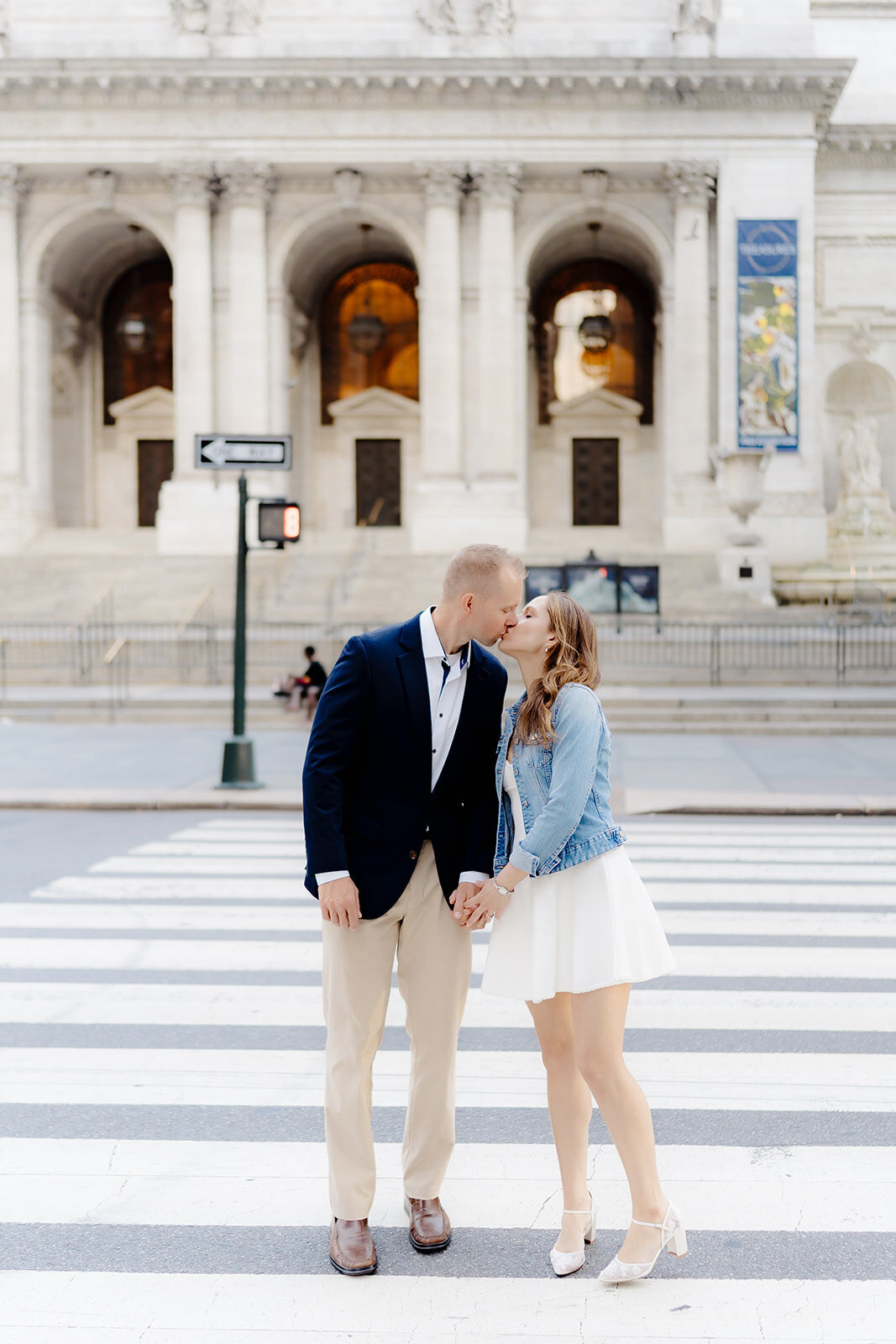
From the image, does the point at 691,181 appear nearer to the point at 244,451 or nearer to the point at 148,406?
the point at 148,406

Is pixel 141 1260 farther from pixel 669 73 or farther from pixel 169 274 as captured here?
pixel 169 274

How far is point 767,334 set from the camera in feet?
115

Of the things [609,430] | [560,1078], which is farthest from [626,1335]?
[609,430]

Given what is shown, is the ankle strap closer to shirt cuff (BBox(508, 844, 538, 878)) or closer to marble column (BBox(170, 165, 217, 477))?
shirt cuff (BBox(508, 844, 538, 878))

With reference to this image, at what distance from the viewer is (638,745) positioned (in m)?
16.7

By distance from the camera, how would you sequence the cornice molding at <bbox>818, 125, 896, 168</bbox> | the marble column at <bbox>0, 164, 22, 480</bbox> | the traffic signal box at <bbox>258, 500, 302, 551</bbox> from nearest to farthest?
the traffic signal box at <bbox>258, 500, 302, 551</bbox>, the marble column at <bbox>0, 164, 22, 480</bbox>, the cornice molding at <bbox>818, 125, 896, 168</bbox>

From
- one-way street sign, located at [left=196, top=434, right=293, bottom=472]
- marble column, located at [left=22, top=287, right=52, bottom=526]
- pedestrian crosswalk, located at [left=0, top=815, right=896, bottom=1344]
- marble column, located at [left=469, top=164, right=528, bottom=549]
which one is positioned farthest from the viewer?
marble column, located at [left=22, top=287, right=52, bottom=526]

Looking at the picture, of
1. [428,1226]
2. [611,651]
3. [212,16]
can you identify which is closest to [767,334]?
[611,651]

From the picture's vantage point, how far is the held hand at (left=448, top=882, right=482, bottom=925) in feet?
12.0

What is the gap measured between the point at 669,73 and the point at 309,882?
34.7 m

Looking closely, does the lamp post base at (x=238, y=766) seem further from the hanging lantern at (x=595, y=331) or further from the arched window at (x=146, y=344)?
the arched window at (x=146, y=344)

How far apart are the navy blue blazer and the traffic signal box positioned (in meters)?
9.35

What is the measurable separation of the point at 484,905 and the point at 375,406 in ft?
130

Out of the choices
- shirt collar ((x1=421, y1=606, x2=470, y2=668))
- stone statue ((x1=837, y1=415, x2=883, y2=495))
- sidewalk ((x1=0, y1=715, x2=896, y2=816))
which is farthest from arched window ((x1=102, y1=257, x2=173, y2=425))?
shirt collar ((x1=421, y1=606, x2=470, y2=668))
